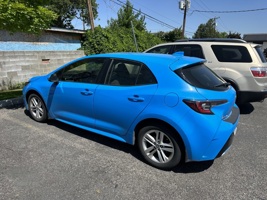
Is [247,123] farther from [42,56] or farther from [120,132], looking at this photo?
[42,56]

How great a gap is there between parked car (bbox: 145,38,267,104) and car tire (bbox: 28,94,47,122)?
13.4 ft

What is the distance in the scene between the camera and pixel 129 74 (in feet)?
11.0

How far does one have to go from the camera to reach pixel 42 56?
993 centimetres

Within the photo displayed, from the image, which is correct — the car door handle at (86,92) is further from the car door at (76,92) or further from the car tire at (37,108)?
the car tire at (37,108)

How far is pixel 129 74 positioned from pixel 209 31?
53.8 meters

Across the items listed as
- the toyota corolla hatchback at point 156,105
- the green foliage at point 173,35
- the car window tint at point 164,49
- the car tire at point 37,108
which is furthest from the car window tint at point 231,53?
the green foliage at point 173,35

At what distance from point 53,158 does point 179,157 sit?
1.82m

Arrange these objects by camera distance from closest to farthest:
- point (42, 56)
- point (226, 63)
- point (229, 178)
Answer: point (229, 178), point (226, 63), point (42, 56)

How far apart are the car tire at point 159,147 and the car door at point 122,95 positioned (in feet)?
0.96

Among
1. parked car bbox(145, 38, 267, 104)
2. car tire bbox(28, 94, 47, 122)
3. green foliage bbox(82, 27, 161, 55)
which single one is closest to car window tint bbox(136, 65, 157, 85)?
car tire bbox(28, 94, 47, 122)

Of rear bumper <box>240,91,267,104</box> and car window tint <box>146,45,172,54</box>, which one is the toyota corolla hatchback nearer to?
rear bumper <box>240,91,267,104</box>

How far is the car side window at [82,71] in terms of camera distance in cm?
369

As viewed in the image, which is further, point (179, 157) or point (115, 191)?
point (179, 157)

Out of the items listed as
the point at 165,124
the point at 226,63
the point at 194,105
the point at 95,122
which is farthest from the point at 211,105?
the point at 226,63
